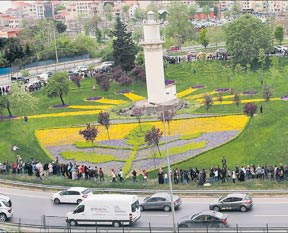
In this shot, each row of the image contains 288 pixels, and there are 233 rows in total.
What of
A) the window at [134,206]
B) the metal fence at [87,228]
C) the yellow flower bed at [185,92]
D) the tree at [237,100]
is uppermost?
the tree at [237,100]

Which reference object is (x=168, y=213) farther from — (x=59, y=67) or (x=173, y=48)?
(x=173, y=48)

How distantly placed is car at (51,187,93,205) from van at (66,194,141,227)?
371 centimetres

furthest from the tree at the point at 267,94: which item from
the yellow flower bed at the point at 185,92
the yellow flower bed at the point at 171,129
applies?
the yellow flower bed at the point at 185,92

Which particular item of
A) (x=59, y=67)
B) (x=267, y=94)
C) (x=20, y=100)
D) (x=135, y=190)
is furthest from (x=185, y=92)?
(x=59, y=67)

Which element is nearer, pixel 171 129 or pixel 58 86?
pixel 171 129

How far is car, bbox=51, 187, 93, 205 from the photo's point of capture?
121 ft

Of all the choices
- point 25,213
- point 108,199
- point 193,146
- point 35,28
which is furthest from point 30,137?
point 35,28

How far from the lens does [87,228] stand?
106 feet

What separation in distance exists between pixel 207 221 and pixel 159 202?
4317 millimetres

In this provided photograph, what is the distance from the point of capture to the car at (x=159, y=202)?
34344 millimetres

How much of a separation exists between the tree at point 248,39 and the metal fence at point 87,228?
1841 inches

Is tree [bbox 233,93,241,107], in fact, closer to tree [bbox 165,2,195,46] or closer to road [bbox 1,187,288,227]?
road [bbox 1,187,288,227]

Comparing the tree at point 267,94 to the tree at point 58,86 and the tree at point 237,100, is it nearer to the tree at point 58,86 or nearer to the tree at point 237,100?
the tree at point 237,100

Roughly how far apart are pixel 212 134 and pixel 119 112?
13031mm
